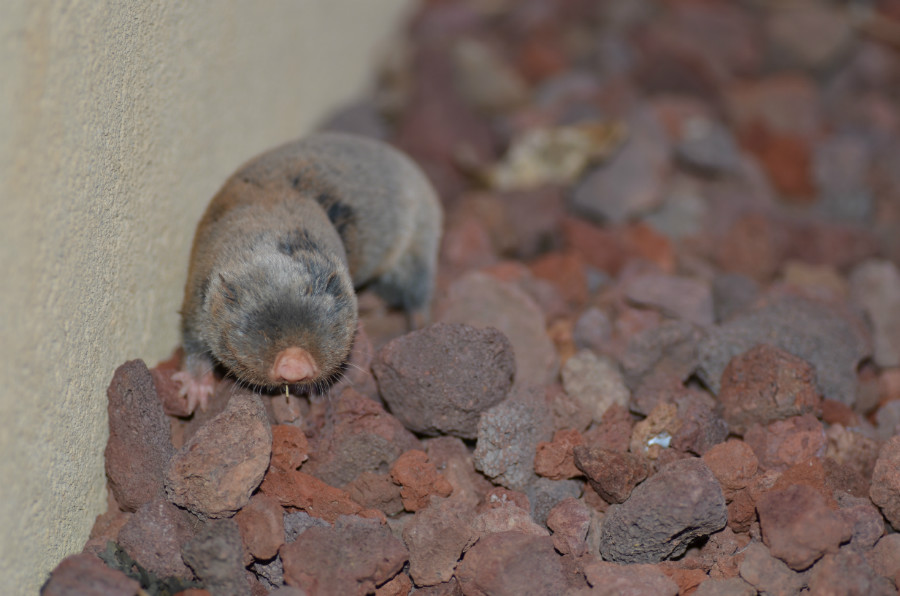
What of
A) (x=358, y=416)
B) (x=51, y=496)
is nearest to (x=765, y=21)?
(x=358, y=416)

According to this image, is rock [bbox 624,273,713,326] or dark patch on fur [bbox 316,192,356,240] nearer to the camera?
dark patch on fur [bbox 316,192,356,240]

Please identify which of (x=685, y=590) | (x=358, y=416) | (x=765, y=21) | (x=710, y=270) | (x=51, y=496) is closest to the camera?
(x=51, y=496)

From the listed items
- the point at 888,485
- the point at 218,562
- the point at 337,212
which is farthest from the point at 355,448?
the point at 888,485

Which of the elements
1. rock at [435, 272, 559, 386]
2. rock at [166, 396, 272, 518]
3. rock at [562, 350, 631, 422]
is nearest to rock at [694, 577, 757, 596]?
rock at [562, 350, 631, 422]

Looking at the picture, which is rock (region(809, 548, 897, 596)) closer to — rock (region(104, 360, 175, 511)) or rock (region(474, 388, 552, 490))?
rock (region(474, 388, 552, 490))

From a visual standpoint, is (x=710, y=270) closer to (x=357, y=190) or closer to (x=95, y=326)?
(x=357, y=190)

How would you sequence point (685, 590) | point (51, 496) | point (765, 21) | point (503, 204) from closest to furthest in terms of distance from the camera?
1. point (51, 496)
2. point (685, 590)
3. point (503, 204)
4. point (765, 21)

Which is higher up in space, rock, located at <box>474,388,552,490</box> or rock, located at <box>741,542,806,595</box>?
rock, located at <box>474,388,552,490</box>
